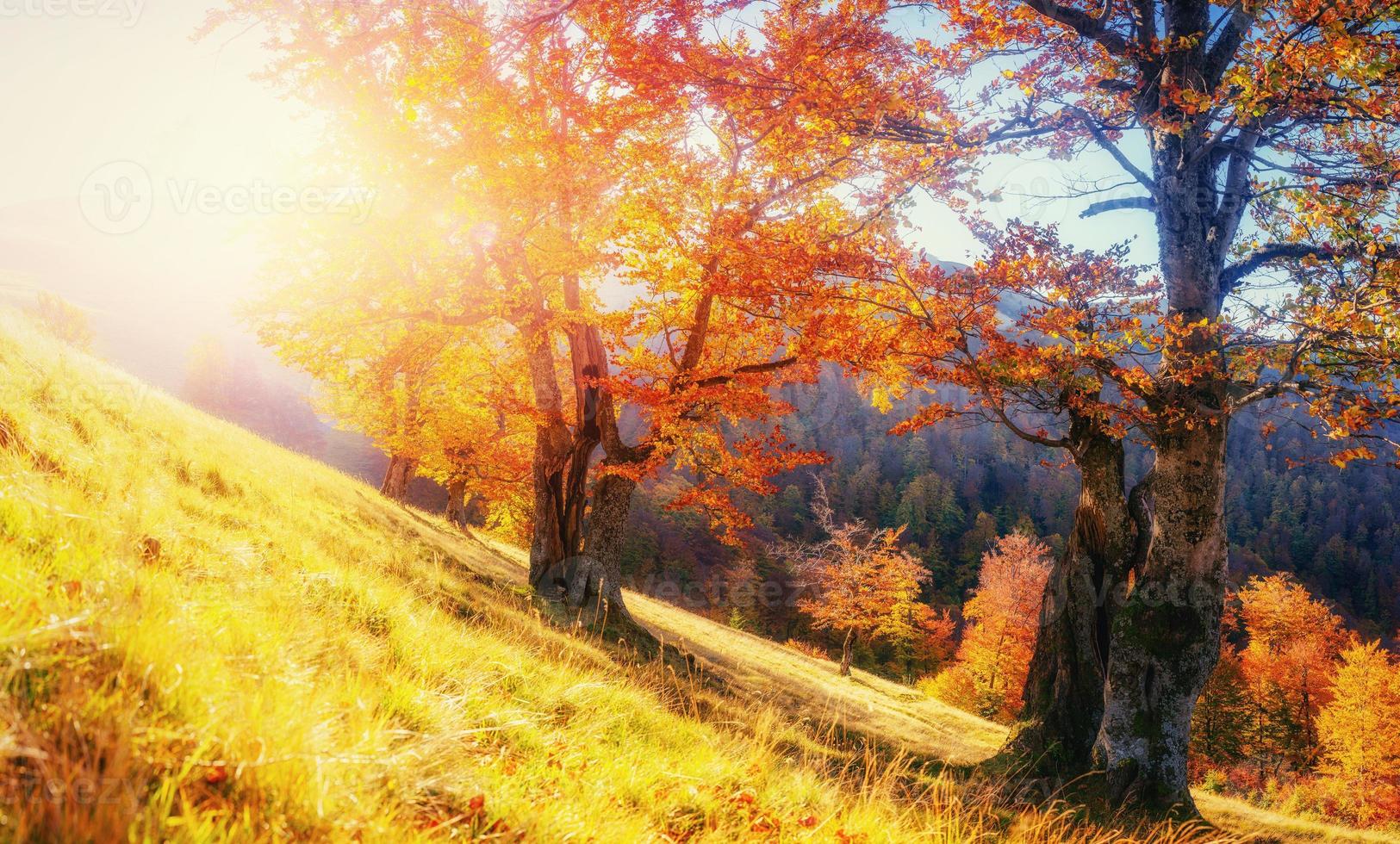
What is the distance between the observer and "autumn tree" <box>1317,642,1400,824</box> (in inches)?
1091

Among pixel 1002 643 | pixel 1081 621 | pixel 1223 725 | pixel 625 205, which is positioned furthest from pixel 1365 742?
pixel 625 205

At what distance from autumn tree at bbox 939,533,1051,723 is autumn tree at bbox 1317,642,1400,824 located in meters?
13.9

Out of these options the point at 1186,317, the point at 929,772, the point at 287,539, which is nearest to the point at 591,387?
the point at 287,539

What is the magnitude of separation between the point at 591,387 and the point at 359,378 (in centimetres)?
520

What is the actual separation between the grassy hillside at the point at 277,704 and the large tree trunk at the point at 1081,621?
459 centimetres

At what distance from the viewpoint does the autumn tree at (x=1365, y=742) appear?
27.7 metres

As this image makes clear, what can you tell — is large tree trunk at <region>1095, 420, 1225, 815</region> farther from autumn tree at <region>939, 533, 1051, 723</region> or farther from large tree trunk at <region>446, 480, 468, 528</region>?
autumn tree at <region>939, 533, 1051, 723</region>

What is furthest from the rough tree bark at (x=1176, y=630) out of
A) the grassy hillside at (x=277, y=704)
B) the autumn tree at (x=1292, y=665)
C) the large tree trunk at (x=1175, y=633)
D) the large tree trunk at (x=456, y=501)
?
the autumn tree at (x=1292, y=665)

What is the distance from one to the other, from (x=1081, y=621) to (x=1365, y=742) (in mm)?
36418

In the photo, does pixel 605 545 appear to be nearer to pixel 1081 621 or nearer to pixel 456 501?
pixel 1081 621

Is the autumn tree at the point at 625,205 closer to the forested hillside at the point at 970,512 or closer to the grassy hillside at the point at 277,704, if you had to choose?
the grassy hillside at the point at 277,704

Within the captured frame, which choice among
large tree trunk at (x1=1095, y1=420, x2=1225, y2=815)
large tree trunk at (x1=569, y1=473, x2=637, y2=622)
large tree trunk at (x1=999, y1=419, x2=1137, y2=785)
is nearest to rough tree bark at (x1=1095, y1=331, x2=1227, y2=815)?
large tree trunk at (x1=1095, y1=420, x2=1225, y2=815)

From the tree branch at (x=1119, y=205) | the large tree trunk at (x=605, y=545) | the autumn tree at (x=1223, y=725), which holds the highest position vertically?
the tree branch at (x=1119, y=205)

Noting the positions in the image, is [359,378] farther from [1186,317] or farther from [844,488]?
[844,488]
